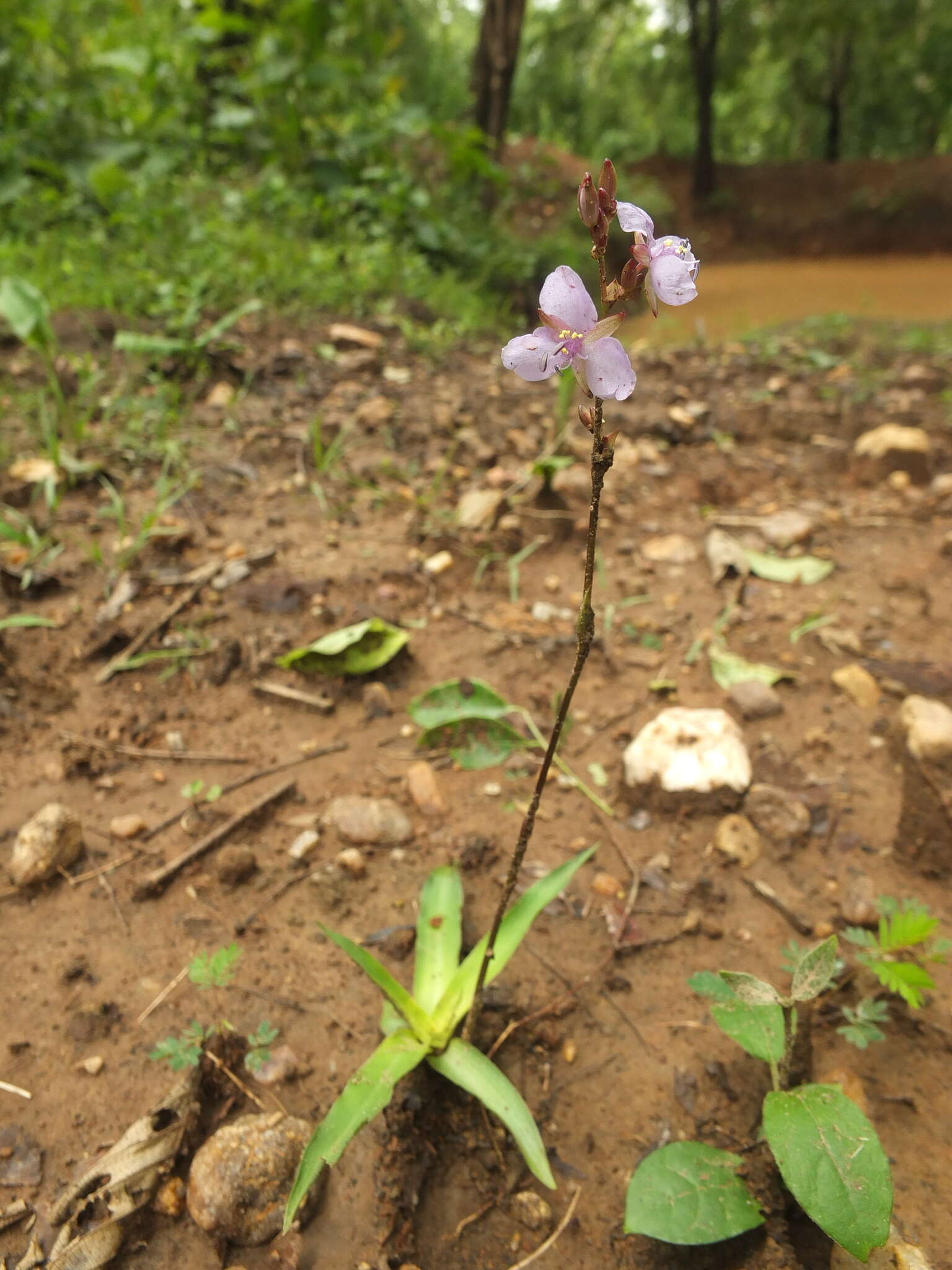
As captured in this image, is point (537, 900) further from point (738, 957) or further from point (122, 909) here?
point (122, 909)

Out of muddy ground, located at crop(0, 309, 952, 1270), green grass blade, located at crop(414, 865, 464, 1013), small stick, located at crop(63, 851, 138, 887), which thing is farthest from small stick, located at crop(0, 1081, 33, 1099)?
green grass blade, located at crop(414, 865, 464, 1013)

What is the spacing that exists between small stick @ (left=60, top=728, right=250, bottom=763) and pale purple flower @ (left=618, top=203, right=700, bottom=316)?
1396mm

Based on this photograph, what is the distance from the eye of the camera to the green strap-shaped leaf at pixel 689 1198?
105 cm

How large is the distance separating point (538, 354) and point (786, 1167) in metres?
1.03

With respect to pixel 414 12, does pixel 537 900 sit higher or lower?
lower

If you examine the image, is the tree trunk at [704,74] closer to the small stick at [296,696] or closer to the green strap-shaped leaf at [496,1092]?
the small stick at [296,696]

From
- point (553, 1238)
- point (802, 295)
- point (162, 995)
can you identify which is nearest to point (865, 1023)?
point (553, 1238)

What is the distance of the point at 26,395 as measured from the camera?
308 cm

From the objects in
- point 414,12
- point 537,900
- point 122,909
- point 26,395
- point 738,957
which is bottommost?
point 738,957

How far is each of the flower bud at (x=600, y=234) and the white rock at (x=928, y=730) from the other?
1418mm

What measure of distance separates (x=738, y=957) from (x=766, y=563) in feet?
4.94

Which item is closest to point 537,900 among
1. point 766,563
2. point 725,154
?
point 766,563

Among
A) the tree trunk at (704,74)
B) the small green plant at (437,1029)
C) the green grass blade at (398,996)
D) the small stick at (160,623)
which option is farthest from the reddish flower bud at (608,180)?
the tree trunk at (704,74)

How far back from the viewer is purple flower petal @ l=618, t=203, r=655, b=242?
2.82ft
